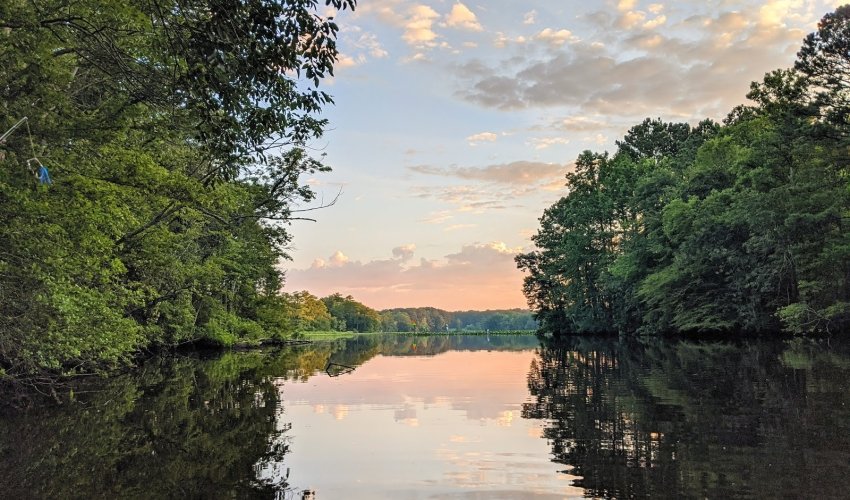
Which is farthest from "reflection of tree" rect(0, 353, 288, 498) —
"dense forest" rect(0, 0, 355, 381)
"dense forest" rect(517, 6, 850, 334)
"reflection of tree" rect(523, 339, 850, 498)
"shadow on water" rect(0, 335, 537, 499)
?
"dense forest" rect(517, 6, 850, 334)

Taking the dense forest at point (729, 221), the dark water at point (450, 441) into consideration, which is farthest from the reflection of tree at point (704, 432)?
the dense forest at point (729, 221)

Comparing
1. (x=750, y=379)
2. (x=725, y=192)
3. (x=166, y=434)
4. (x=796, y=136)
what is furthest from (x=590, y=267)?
(x=166, y=434)

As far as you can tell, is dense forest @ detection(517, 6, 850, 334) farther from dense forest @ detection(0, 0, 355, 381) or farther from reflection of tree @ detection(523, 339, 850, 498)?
dense forest @ detection(0, 0, 355, 381)

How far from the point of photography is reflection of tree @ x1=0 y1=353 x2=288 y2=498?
7500 millimetres

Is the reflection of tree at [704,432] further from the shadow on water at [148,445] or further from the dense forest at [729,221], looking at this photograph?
the dense forest at [729,221]

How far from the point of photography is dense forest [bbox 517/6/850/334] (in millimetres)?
33344

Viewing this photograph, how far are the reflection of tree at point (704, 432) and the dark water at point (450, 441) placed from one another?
0.12 ft

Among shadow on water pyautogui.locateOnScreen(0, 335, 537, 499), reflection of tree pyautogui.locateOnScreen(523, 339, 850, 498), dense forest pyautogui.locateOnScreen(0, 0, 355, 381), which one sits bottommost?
shadow on water pyautogui.locateOnScreen(0, 335, 537, 499)

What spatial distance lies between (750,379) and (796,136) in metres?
23.6

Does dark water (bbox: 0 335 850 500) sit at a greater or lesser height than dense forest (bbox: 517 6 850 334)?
lesser

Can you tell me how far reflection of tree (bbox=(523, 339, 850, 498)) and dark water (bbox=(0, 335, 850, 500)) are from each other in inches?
1.4

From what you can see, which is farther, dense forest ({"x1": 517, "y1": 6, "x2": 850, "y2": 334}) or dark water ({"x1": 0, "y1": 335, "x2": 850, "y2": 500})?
dense forest ({"x1": 517, "y1": 6, "x2": 850, "y2": 334})

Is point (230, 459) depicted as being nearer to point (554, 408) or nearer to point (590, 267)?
point (554, 408)

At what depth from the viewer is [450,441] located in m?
10.3
